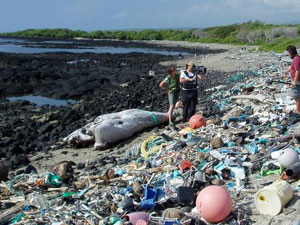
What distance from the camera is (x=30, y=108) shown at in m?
18.1

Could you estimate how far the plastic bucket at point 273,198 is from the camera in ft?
16.6

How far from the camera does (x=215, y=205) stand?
505 cm

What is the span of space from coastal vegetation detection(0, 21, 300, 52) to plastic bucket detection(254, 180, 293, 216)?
119ft

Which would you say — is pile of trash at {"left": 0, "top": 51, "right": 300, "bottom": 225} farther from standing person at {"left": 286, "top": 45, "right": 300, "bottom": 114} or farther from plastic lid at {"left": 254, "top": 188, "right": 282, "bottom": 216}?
standing person at {"left": 286, "top": 45, "right": 300, "bottom": 114}

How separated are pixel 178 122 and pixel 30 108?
8998 mm

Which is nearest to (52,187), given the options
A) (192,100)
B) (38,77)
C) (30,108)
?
(192,100)

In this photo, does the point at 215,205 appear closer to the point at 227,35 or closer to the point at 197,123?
the point at 197,123

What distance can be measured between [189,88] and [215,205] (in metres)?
5.93

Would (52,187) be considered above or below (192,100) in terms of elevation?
below

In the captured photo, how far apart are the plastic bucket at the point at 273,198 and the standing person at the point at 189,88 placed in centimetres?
558

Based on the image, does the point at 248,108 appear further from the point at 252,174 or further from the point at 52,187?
the point at 52,187

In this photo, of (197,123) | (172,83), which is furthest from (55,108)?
(197,123)

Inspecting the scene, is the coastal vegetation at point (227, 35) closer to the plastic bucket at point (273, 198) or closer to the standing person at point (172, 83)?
the standing person at point (172, 83)

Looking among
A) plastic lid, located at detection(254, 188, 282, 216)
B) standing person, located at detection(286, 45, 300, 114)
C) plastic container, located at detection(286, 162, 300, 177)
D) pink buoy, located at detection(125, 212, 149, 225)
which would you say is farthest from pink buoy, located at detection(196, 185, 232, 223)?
standing person, located at detection(286, 45, 300, 114)
